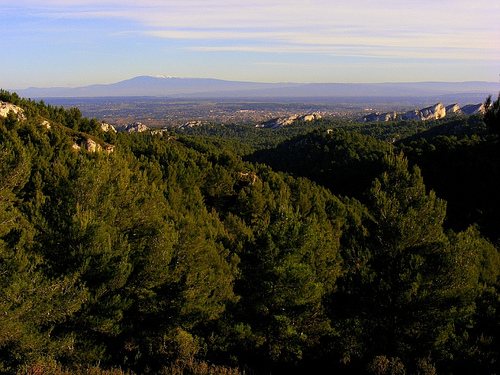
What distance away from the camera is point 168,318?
11062mm

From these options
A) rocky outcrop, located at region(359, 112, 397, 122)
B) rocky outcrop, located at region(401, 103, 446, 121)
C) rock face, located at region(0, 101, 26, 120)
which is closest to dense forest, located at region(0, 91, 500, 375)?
rock face, located at region(0, 101, 26, 120)

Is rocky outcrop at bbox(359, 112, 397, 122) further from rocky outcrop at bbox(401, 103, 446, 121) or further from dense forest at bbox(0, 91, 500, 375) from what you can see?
dense forest at bbox(0, 91, 500, 375)

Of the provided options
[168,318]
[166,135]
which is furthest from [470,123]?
[168,318]

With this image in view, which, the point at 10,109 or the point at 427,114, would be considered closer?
the point at 10,109

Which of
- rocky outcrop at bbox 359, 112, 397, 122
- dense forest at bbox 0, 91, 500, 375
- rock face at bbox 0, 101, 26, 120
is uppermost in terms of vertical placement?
rocky outcrop at bbox 359, 112, 397, 122

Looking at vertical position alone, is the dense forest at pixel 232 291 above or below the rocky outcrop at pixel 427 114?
below

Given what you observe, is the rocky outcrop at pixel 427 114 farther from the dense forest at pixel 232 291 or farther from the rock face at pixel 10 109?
the dense forest at pixel 232 291

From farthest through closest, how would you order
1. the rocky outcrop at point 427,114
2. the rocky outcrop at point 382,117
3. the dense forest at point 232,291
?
the rocky outcrop at point 427,114
the rocky outcrop at point 382,117
the dense forest at point 232,291

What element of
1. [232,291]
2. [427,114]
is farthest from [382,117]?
[232,291]

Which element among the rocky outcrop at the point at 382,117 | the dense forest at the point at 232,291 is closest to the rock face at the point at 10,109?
the dense forest at the point at 232,291

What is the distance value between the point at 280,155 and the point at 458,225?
51312 mm

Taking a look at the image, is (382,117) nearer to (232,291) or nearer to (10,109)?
(10,109)

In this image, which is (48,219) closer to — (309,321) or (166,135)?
(309,321)

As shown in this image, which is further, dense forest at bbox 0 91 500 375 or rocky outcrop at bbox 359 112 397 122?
rocky outcrop at bbox 359 112 397 122
